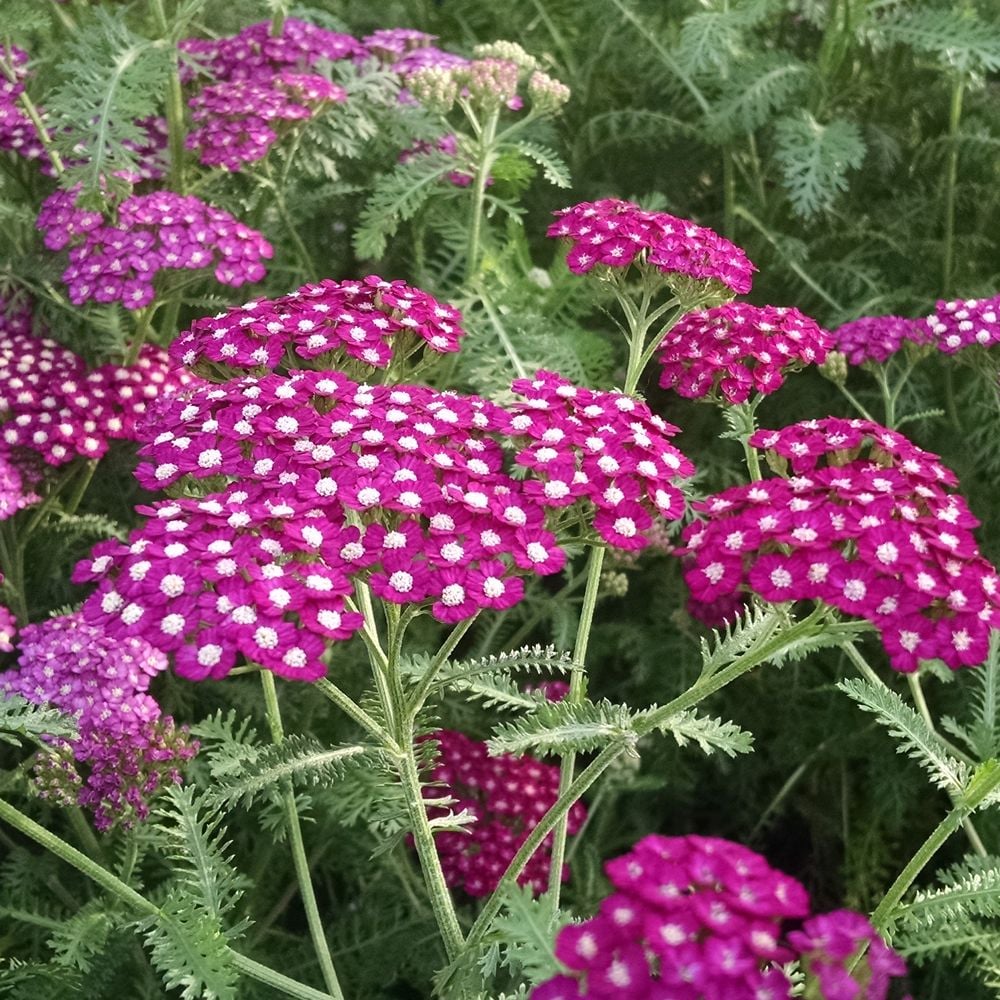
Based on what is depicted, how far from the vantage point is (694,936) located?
91 cm

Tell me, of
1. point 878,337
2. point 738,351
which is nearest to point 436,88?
point 738,351

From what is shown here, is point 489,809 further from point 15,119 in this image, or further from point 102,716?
point 15,119

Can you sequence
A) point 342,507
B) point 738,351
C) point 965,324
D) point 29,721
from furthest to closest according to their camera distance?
point 965,324 < point 738,351 < point 29,721 < point 342,507

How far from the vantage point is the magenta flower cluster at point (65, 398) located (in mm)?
2066

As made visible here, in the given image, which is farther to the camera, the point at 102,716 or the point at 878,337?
the point at 878,337

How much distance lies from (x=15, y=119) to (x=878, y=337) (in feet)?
5.96

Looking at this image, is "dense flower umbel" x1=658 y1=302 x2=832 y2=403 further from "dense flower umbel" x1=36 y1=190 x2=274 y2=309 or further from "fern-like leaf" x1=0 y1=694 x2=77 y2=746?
"fern-like leaf" x1=0 y1=694 x2=77 y2=746

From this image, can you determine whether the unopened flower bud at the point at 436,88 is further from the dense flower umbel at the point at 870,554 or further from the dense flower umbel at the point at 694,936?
the dense flower umbel at the point at 694,936

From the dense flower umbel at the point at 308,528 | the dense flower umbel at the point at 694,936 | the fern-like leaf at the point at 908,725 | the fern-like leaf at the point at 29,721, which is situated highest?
the dense flower umbel at the point at 308,528

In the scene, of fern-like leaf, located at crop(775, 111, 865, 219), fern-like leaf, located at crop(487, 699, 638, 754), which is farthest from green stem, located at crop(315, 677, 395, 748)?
fern-like leaf, located at crop(775, 111, 865, 219)

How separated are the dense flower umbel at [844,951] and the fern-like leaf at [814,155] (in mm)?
1859

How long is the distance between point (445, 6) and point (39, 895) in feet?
9.04

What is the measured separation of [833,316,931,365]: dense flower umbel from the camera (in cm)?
213

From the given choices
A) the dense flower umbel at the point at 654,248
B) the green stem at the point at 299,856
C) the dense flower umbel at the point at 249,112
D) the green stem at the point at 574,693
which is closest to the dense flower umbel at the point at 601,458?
Result: the green stem at the point at 574,693
